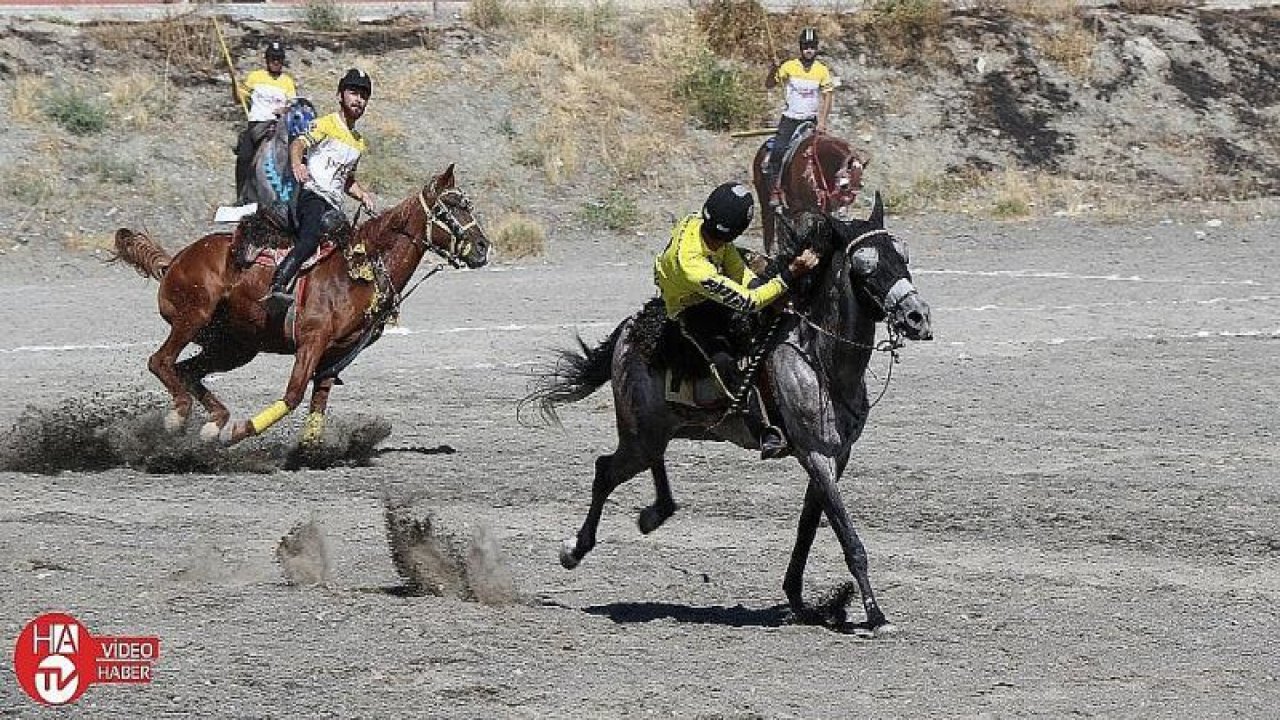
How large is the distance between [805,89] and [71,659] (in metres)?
14.8

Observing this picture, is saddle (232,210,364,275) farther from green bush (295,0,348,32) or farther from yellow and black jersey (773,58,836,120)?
green bush (295,0,348,32)

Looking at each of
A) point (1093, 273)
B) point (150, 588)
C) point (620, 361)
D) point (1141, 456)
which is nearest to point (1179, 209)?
point (1093, 273)

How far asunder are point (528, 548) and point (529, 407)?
13.5ft

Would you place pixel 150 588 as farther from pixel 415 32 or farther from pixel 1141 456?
pixel 415 32

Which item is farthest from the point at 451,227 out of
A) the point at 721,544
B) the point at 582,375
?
Answer: the point at 721,544

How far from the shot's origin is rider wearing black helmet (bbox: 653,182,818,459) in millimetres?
9461

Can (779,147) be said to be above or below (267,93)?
below

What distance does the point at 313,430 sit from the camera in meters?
13.5

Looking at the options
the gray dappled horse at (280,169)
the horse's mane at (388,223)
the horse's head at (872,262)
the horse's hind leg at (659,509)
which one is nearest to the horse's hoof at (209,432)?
the gray dappled horse at (280,169)

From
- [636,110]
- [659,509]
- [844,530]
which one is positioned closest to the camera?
[844,530]

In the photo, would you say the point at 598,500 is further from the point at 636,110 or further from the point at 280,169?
the point at 636,110

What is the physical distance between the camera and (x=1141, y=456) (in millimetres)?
13188

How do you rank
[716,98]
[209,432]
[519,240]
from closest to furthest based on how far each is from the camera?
[209,432], [519,240], [716,98]

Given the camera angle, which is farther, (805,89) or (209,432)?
(805,89)
